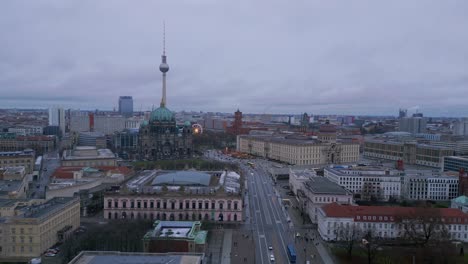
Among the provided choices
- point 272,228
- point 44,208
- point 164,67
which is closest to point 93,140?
point 164,67

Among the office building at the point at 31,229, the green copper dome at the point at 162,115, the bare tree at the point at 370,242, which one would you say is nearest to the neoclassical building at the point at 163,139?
the green copper dome at the point at 162,115

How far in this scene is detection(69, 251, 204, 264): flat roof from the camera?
2745 cm

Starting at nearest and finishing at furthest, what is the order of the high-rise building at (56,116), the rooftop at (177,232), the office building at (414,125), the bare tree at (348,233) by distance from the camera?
the rooftop at (177,232) < the bare tree at (348,233) < the office building at (414,125) < the high-rise building at (56,116)

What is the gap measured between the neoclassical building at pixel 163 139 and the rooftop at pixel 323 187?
46.4 meters

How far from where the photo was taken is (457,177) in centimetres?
6341

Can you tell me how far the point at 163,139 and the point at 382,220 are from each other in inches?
2512

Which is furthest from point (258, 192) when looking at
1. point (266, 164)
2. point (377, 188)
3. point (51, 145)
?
point (51, 145)

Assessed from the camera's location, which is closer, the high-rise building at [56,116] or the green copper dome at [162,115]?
the green copper dome at [162,115]

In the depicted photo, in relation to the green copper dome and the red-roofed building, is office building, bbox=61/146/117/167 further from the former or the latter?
the red-roofed building

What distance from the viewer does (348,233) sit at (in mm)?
42531

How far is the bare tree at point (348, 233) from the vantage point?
41.2 metres

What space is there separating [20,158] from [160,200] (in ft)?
128

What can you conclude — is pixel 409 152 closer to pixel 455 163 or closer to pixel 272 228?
pixel 455 163

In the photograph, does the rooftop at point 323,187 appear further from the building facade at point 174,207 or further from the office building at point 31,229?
the office building at point 31,229
